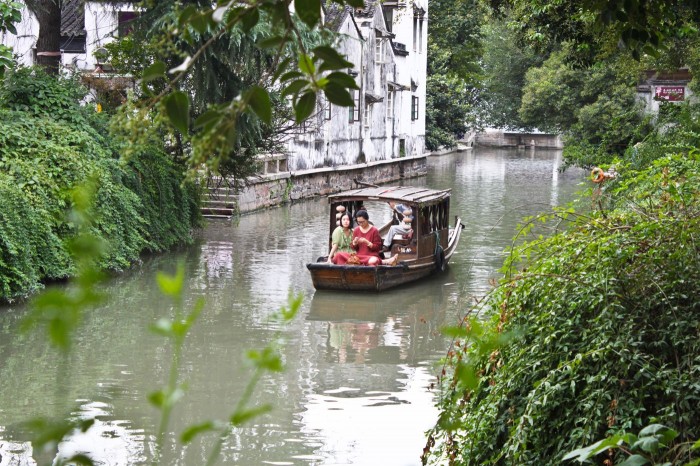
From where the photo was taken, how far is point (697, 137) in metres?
17.0

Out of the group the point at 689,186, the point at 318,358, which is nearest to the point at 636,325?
the point at 689,186

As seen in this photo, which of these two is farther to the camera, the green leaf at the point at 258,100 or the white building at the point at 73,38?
the white building at the point at 73,38

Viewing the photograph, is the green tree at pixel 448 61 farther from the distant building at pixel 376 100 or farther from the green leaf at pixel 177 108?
the green leaf at pixel 177 108

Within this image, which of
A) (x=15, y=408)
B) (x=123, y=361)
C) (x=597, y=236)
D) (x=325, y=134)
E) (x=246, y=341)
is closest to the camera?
(x=597, y=236)

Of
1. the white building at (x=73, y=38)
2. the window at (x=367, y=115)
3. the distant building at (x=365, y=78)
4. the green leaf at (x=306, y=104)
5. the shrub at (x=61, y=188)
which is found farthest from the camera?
the window at (x=367, y=115)

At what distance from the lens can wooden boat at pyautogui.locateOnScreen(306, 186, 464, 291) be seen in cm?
1766

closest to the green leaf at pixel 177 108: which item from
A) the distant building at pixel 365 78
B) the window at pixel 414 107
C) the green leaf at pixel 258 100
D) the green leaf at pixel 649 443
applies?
the green leaf at pixel 258 100

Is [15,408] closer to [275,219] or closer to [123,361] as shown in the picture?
[123,361]

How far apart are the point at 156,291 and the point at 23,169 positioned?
3046mm

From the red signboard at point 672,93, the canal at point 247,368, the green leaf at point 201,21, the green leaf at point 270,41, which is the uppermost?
the red signboard at point 672,93

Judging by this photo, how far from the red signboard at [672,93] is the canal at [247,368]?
5482mm

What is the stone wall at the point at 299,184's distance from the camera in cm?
2856

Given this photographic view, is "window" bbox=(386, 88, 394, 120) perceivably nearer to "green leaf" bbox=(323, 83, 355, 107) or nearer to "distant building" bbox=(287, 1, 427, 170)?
"distant building" bbox=(287, 1, 427, 170)

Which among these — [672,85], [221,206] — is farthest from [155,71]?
[221,206]
